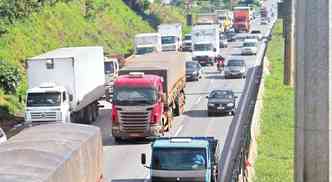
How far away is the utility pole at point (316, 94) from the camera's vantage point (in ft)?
34.8

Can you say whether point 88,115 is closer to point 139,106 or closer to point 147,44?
point 139,106

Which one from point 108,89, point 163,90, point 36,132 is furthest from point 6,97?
point 36,132

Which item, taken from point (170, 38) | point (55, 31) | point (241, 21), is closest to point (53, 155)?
point (55, 31)

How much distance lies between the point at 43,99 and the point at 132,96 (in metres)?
4.34

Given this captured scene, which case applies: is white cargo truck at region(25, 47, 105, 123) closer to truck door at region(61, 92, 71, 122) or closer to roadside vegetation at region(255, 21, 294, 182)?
truck door at region(61, 92, 71, 122)

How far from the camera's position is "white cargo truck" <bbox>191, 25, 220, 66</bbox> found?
220 ft

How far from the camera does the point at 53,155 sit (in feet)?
53.9

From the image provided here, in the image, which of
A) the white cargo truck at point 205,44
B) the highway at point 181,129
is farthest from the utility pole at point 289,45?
the white cargo truck at point 205,44

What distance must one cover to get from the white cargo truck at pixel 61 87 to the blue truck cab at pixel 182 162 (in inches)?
467

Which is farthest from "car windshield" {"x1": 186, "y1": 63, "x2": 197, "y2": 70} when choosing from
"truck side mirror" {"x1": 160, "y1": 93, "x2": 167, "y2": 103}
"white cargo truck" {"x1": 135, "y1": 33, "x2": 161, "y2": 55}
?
"truck side mirror" {"x1": 160, "y1": 93, "x2": 167, "y2": 103}

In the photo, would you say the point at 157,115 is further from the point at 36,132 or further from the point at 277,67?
the point at 277,67

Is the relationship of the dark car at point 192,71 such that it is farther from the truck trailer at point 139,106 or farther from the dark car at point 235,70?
the truck trailer at point 139,106

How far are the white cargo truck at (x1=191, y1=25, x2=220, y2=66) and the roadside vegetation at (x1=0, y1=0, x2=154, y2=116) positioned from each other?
23.4 feet

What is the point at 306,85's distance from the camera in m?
10.8
